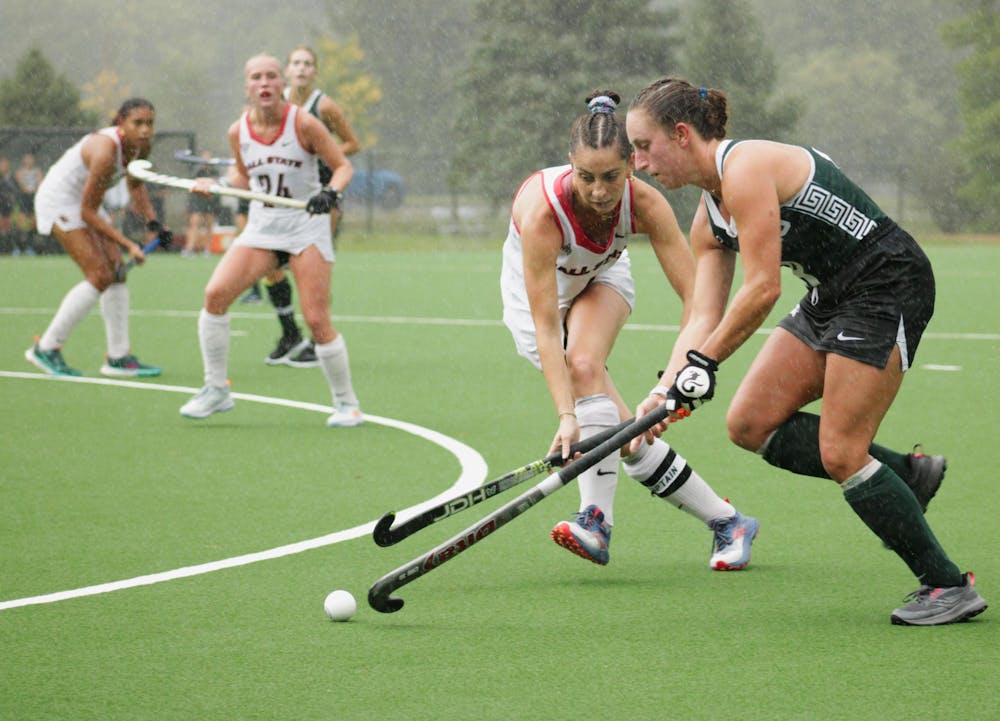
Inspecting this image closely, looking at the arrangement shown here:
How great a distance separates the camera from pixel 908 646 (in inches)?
160

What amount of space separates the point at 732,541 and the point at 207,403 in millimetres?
3847

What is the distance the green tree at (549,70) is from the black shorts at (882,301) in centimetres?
3572

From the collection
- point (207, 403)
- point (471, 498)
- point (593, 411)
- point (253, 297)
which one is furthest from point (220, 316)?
point (253, 297)

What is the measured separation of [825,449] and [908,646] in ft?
1.93

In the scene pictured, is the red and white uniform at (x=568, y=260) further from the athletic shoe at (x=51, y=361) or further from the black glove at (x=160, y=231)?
the athletic shoe at (x=51, y=361)

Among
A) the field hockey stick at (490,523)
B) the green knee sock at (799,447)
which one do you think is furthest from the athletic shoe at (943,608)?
the field hockey stick at (490,523)

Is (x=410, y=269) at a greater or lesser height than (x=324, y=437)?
lesser

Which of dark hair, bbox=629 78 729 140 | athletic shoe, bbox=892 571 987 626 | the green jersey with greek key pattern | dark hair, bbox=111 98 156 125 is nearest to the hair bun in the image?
dark hair, bbox=629 78 729 140

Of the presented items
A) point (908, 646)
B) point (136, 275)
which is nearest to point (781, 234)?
point (908, 646)

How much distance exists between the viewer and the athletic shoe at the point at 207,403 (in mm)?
8055

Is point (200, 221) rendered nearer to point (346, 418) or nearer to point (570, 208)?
point (346, 418)

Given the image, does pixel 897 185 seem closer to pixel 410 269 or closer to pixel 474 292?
pixel 410 269

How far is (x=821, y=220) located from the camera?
14.0 ft

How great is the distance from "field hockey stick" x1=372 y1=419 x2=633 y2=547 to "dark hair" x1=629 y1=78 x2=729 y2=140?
36.3 inches
